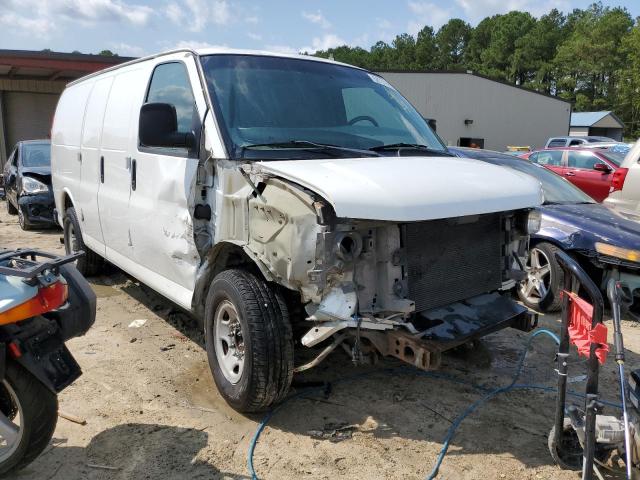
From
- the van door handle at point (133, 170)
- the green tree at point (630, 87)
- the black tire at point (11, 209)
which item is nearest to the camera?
the van door handle at point (133, 170)

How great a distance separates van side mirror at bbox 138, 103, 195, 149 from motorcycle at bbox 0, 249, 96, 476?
1.06 m

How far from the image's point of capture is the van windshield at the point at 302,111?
143 inches

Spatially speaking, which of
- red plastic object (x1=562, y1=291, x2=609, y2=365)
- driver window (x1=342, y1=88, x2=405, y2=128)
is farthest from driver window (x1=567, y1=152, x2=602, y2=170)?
red plastic object (x1=562, y1=291, x2=609, y2=365)

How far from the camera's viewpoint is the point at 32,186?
34.5ft

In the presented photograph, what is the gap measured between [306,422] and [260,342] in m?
0.71

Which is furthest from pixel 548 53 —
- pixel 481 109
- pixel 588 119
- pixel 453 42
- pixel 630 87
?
pixel 481 109

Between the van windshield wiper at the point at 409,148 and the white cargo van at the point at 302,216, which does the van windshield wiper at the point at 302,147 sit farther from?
the van windshield wiper at the point at 409,148

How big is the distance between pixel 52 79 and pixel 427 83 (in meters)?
20.1

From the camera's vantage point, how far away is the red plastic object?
2354mm

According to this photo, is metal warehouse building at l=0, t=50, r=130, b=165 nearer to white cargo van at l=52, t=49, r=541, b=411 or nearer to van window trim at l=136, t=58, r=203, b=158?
van window trim at l=136, t=58, r=203, b=158

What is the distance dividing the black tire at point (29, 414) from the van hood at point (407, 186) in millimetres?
1594

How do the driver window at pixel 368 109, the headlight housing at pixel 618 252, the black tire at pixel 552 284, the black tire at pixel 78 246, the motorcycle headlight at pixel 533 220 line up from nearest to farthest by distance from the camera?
the motorcycle headlight at pixel 533 220 → the driver window at pixel 368 109 → the headlight housing at pixel 618 252 → the black tire at pixel 552 284 → the black tire at pixel 78 246

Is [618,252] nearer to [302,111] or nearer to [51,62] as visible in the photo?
[302,111]

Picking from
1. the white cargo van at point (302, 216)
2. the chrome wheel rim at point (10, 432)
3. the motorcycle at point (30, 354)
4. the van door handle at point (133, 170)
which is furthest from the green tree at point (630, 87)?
the chrome wheel rim at point (10, 432)
